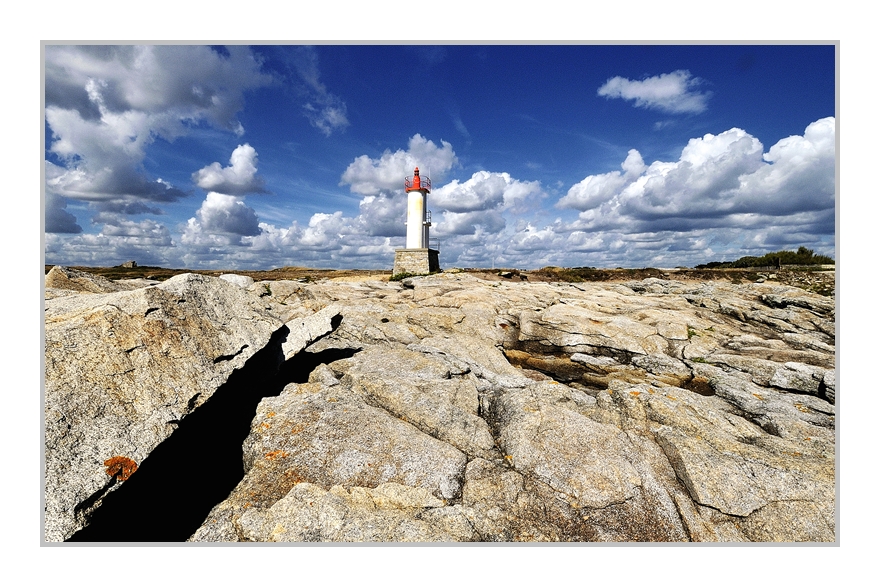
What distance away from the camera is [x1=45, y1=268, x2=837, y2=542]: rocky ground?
18.4 ft

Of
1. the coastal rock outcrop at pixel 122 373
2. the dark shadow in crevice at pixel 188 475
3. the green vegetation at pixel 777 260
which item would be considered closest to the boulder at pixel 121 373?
the coastal rock outcrop at pixel 122 373

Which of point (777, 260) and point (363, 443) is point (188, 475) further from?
point (777, 260)

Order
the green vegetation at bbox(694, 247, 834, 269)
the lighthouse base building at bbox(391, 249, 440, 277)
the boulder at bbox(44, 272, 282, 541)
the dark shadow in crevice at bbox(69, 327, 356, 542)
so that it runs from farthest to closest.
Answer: the lighthouse base building at bbox(391, 249, 440, 277)
the green vegetation at bbox(694, 247, 834, 269)
the dark shadow in crevice at bbox(69, 327, 356, 542)
the boulder at bbox(44, 272, 282, 541)

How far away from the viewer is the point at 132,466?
5.17m

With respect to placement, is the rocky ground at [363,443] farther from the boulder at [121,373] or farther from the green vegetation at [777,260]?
the green vegetation at [777,260]

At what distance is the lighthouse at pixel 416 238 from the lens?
50500mm

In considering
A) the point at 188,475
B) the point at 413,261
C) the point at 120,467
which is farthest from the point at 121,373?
the point at 413,261

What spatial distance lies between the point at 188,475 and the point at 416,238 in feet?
153

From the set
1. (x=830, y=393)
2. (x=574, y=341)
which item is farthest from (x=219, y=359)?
(x=830, y=393)

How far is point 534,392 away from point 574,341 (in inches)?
294

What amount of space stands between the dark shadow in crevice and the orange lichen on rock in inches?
3.8

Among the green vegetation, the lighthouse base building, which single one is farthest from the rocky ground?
the lighthouse base building

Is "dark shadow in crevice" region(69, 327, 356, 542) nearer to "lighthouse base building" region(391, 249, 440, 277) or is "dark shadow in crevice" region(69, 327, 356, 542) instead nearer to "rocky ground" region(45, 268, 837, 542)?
"rocky ground" region(45, 268, 837, 542)

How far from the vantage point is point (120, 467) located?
200 inches
